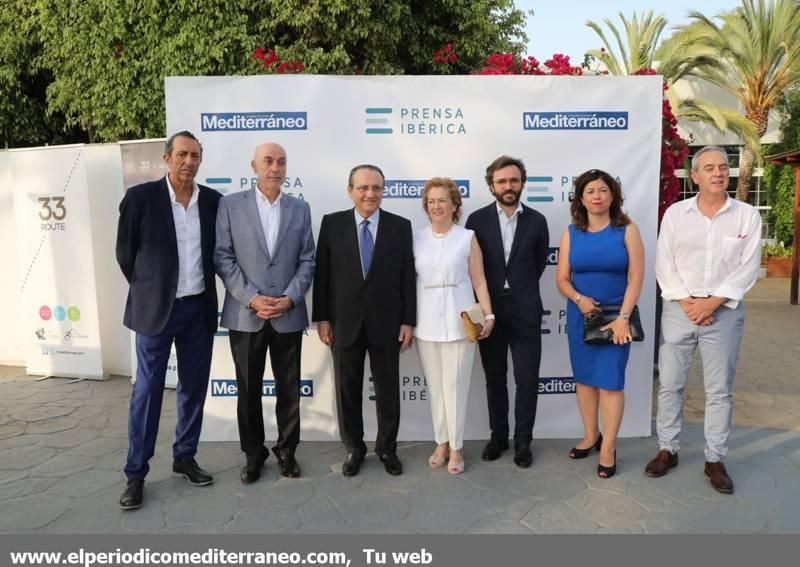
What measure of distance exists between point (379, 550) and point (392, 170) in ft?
7.88

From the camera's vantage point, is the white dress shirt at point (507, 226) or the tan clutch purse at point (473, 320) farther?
the white dress shirt at point (507, 226)

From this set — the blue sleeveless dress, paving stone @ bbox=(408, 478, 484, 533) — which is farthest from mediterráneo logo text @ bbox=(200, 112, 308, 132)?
paving stone @ bbox=(408, 478, 484, 533)

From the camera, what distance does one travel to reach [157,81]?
987 centimetres

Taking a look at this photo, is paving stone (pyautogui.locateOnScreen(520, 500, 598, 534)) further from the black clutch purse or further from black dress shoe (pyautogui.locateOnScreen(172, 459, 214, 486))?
black dress shoe (pyautogui.locateOnScreen(172, 459, 214, 486))

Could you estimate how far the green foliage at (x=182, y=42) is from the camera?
9312 mm

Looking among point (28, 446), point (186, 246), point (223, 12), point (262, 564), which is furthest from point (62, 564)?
point (223, 12)

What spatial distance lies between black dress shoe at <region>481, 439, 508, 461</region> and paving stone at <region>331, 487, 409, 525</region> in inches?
28.9

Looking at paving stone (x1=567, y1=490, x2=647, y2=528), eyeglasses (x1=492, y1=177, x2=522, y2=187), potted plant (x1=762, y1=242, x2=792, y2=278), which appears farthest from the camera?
potted plant (x1=762, y1=242, x2=792, y2=278)

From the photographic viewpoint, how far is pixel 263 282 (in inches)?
133

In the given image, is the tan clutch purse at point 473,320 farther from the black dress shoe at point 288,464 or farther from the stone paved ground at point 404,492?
the black dress shoe at point 288,464

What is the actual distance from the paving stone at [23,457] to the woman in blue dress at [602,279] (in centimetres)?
351

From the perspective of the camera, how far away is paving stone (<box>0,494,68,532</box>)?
309 cm

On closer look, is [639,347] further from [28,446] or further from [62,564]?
[28,446]

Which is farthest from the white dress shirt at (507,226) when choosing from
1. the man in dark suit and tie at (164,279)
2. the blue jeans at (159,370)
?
the blue jeans at (159,370)
